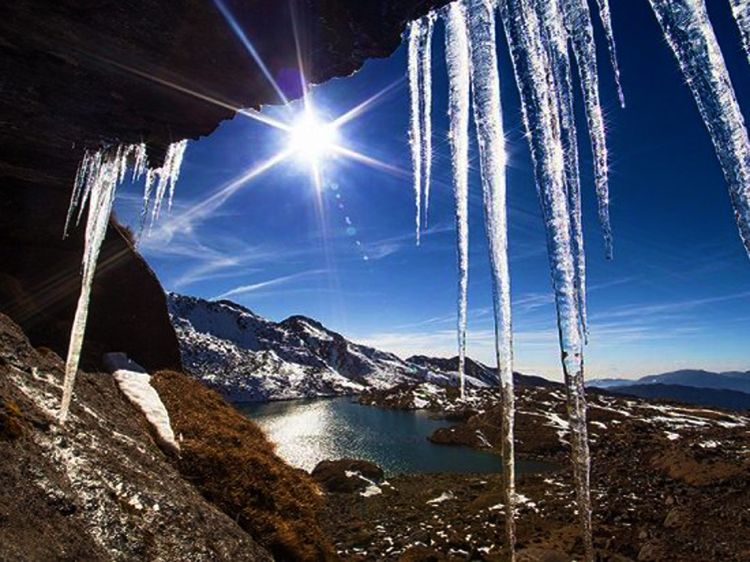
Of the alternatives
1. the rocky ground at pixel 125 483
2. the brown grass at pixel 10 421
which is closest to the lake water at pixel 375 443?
the rocky ground at pixel 125 483

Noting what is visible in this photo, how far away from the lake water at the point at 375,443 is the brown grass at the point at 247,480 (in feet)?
79.8

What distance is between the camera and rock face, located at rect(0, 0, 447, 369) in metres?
7.64

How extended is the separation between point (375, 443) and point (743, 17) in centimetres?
8602

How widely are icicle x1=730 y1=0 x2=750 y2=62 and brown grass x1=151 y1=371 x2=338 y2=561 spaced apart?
1307cm

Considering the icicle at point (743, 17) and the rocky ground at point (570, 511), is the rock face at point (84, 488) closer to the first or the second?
the icicle at point (743, 17)

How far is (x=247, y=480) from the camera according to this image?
12586 millimetres

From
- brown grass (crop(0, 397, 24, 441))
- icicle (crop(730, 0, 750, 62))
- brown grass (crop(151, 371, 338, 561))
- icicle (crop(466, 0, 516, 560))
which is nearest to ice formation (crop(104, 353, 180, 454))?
brown grass (crop(151, 371, 338, 561))

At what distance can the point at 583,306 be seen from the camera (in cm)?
532

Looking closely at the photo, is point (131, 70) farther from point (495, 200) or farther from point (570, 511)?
point (570, 511)

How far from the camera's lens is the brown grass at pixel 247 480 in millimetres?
11531

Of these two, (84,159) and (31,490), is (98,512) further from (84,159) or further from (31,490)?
(84,159)

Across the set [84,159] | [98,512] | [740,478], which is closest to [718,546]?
[740,478]

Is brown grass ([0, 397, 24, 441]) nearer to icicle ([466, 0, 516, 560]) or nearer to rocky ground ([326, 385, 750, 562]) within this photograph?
icicle ([466, 0, 516, 560])

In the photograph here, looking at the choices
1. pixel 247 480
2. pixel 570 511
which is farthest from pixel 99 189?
pixel 570 511
